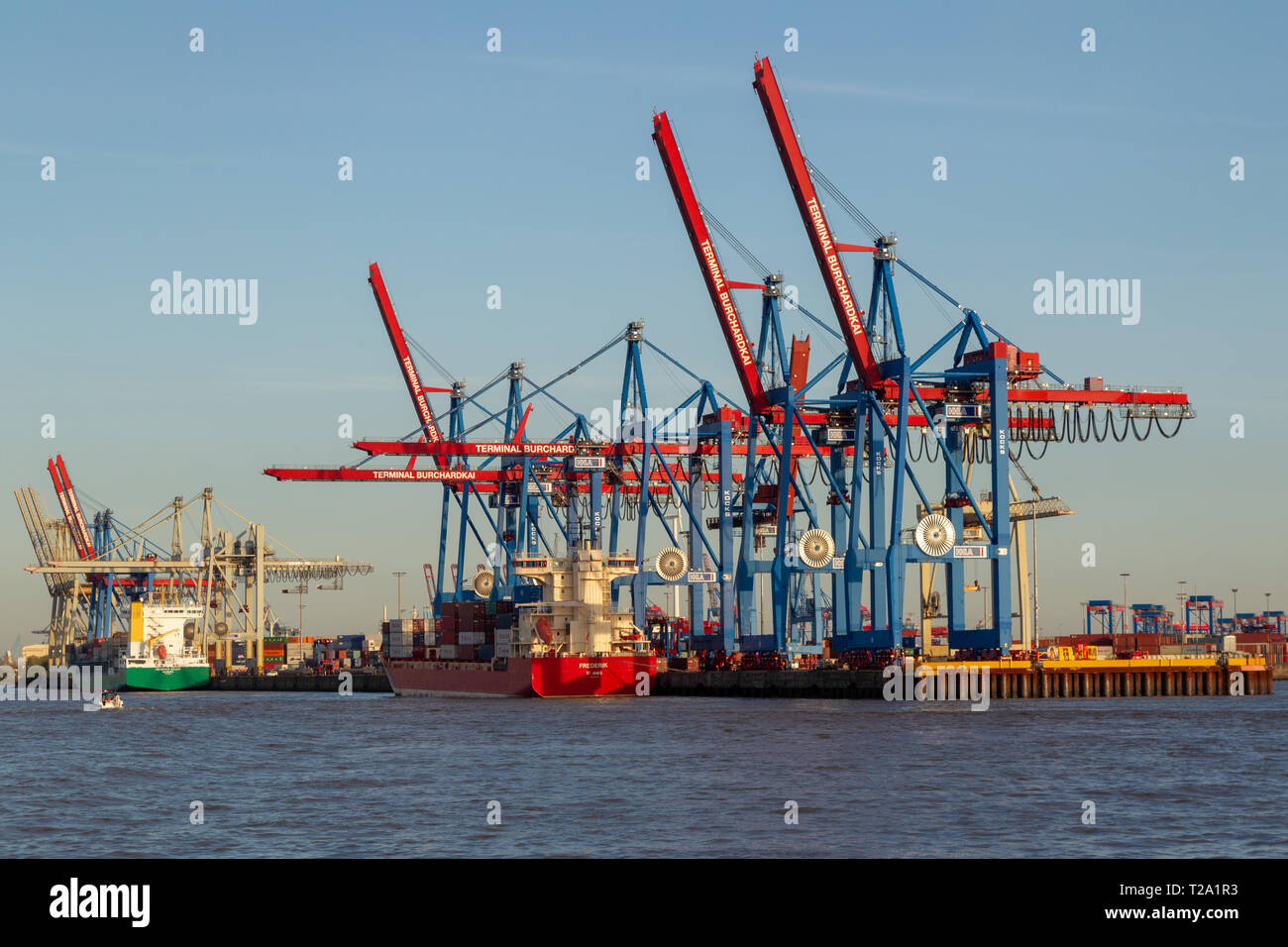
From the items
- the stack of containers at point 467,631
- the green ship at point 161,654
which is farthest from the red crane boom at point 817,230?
the green ship at point 161,654

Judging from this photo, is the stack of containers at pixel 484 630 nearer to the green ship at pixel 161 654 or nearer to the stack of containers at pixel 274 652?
the green ship at pixel 161 654

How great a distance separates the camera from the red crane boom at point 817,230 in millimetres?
70125

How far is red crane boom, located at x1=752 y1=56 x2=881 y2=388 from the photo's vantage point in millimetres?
70125

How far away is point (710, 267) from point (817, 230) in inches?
443

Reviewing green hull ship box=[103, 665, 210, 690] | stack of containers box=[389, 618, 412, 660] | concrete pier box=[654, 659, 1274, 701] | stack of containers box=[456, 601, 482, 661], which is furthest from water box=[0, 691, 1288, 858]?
green hull ship box=[103, 665, 210, 690]

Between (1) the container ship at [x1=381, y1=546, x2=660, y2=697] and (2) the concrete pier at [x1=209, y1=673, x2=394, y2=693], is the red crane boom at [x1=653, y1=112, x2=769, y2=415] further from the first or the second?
(2) the concrete pier at [x1=209, y1=673, x2=394, y2=693]

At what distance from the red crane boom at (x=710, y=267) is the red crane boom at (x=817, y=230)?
904 cm

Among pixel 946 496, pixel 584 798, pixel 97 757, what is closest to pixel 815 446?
pixel 946 496

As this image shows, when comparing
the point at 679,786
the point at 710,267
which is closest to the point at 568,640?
the point at 710,267

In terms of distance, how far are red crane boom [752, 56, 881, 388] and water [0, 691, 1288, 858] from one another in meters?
18.0
